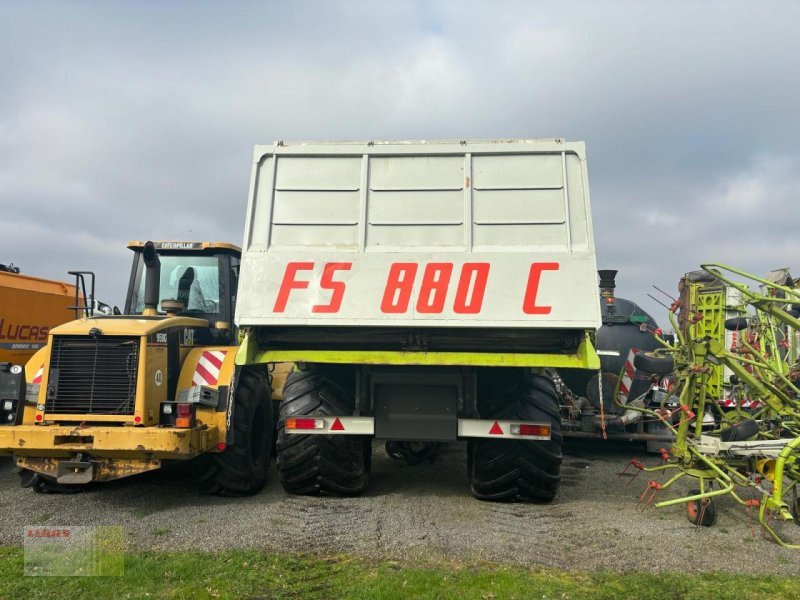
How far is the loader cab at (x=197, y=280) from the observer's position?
6875 millimetres

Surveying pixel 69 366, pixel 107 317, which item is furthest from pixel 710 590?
→ pixel 107 317

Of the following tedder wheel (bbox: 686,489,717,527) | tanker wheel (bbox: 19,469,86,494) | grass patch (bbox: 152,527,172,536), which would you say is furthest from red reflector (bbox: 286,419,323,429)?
tedder wheel (bbox: 686,489,717,527)

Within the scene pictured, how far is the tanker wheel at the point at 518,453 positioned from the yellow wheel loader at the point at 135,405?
2.28 meters

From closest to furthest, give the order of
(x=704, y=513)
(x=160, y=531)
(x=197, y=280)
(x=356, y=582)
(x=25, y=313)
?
(x=356, y=582) < (x=160, y=531) < (x=704, y=513) < (x=197, y=280) < (x=25, y=313)

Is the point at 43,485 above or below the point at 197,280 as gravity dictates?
below

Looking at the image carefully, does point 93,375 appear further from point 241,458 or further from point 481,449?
point 481,449

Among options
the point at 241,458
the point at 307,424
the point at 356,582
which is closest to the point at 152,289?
the point at 241,458

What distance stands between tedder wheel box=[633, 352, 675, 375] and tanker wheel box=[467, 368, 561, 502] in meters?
0.86

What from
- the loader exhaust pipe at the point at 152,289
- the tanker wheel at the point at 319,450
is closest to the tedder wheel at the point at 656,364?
the tanker wheel at the point at 319,450

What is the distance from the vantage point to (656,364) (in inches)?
213

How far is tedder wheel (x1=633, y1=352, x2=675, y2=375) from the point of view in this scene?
536 centimetres

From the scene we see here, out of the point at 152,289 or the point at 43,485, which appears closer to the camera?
the point at 43,485

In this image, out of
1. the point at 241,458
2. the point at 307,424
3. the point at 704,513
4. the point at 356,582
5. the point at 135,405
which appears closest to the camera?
the point at 356,582

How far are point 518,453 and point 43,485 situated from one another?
4543 millimetres
